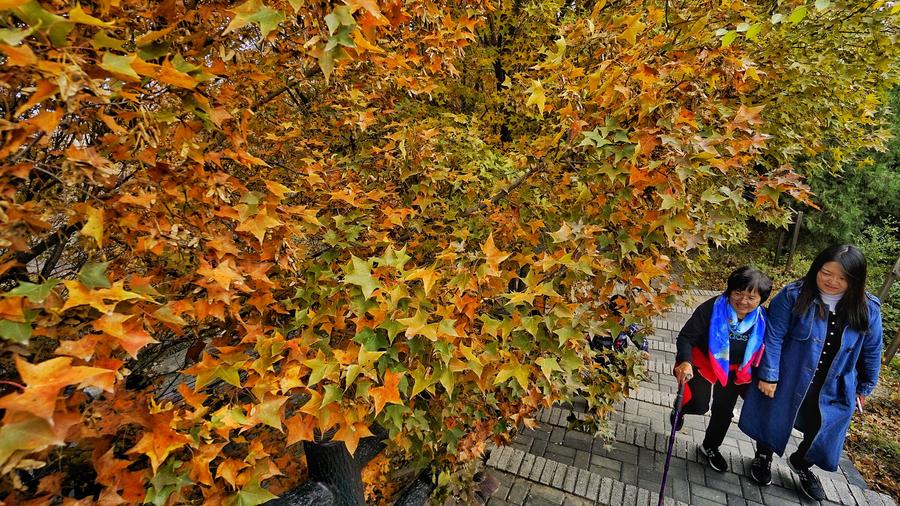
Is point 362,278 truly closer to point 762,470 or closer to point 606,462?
point 606,462

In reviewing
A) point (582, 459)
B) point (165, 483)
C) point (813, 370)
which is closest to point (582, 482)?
point (582, 459)

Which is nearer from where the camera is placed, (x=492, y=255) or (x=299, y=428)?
(x=299, y=428)

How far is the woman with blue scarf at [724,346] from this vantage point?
2861 mm

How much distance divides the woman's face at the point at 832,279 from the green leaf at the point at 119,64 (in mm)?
3666

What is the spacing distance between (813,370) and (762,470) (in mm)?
988

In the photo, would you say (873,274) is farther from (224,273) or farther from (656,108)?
(224,273)

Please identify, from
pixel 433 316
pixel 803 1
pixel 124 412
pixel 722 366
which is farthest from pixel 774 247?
pixel 124 412

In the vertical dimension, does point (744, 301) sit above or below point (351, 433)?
above

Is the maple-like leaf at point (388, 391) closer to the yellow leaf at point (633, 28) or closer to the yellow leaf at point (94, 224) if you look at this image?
the yellow leaf at point (94, 224)

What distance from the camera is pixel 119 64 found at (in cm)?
88

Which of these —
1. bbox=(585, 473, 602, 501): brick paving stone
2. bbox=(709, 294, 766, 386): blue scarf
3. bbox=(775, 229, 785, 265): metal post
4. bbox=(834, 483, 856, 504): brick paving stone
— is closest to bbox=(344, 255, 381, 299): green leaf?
bbox=(585, 473, 602, 501): brick paving stone

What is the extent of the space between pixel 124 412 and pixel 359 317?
0.85 meters

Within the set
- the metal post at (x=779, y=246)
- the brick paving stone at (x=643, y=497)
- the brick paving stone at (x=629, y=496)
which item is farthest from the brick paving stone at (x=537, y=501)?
the metal post at (x=779, y=246)

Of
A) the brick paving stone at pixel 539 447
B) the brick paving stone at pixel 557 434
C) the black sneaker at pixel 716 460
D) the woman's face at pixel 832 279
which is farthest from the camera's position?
the brick paving stone at pixel 557 434
